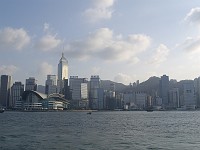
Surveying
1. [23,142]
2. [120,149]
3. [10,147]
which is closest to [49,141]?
[23,142]

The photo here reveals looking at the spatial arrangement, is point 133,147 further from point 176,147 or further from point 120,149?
point 176,147

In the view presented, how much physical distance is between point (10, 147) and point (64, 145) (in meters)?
7.76

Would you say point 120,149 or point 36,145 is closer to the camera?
point 120,149

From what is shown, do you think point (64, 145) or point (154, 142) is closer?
point (64, 145)

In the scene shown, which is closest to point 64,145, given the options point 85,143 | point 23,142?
point 85,143

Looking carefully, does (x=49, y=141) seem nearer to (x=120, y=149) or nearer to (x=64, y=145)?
(x=64, y=145)

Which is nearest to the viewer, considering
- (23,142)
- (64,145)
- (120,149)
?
(120,149)

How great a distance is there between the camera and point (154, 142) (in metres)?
53.1

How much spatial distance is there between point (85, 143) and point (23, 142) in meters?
9.97

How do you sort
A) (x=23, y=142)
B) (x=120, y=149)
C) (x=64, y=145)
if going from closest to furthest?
(x=120, y=149) < (x=64, y=145) < (x=23, y=142)

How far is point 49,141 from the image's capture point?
177ft

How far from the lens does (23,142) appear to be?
173 feet

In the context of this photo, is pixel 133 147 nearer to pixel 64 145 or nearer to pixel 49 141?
pixel 64 145

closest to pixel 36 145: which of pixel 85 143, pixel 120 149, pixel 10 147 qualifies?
pixel 10 147
